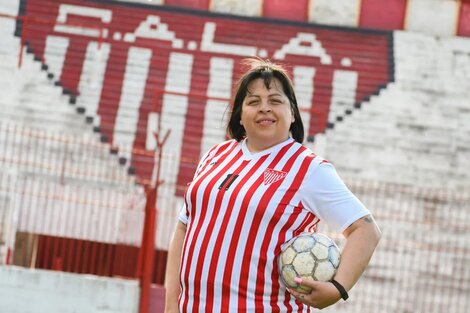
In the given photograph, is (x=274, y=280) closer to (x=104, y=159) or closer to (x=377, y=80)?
(x=104, y=159)

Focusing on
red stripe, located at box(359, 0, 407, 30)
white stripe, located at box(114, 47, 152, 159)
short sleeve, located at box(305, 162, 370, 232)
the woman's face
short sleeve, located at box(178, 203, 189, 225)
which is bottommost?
short sleeve, located at box(178, 203, 189, 225)

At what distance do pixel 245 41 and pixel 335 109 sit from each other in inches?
81.6

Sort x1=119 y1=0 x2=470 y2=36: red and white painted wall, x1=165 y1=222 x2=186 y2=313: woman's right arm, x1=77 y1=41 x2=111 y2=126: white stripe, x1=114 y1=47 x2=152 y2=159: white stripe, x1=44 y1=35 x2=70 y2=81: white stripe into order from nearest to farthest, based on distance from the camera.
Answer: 1. x1=165 y1=222 x2=186 y2=313: woman's right arm
2. x1=114 y1=47 x2=152 y2=159: white stripe
3. x1=77 y1=41 x2=111 y2=126: white stripe
4. x1=44 y1=35 x2=70 y2=81: white stripe
5. x1=119 y1=0 x2=470 y2=36: red and white painted wall

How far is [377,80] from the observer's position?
14.6 meters

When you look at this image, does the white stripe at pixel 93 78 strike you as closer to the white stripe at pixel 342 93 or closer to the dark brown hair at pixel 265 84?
the white stripe at pixel 342 93

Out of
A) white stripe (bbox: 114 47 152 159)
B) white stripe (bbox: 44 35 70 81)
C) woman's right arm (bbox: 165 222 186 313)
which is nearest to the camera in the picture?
woman's right arm (bbox: 165 222 186 313)

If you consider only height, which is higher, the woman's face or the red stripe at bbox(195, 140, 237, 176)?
the woman's face

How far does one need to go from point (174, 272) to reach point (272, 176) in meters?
0.55

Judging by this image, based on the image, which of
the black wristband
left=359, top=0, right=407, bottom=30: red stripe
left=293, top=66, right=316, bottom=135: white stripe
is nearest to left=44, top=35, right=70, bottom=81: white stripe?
left=293, top=66, right=316, bottom=135: white stripe

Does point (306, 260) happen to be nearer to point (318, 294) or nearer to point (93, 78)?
point (318, 294)

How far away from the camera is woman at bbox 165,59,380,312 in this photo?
2959 millimetres

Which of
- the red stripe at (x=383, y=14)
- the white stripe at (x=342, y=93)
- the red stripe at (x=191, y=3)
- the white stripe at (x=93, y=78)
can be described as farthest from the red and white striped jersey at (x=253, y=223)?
the red stripe at (x=383, y=14)

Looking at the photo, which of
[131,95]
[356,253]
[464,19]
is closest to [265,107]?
[356,253]

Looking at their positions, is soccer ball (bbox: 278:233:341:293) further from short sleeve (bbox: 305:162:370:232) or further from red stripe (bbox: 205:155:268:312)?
red stripe (bbox: 205:155:268:312)
